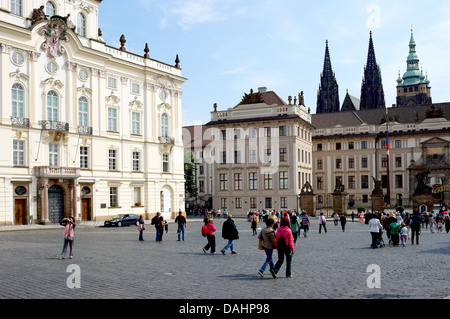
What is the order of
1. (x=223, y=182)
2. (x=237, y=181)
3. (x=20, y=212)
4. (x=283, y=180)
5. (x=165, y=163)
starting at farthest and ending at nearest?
(x=223, y=182)
(x=237, y=181)
(x=283, y=180)
(x=165, y=163)
(x=20, y=212)

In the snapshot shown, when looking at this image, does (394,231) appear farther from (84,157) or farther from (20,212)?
(84,157)

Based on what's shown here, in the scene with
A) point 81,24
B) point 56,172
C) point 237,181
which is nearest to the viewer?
point 56,172

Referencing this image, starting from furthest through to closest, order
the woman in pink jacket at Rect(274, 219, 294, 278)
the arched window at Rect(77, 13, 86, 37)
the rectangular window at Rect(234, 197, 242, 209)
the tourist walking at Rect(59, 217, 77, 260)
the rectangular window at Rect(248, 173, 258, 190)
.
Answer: the rectangular window at Rect(234, 197, 242, 209)
the rectangular window at Rect(248, 173, 258, 190)
the arched window at Rect(77, 13, 86, 37)
the tourist walking at Rect(59, 217, 77, 260)
the woman in pink jacket at Rect(274, 219, 294, 278)

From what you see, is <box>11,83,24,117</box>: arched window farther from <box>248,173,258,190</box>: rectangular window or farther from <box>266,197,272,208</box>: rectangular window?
<box>266,197,272,208</box>: rectangular window

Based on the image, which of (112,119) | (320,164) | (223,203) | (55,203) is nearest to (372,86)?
(320,164)

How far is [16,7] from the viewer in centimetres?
3959

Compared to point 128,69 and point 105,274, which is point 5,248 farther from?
point 128,69

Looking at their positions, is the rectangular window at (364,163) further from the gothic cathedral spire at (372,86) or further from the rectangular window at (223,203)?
the gothic cathedral spire at (372,86)

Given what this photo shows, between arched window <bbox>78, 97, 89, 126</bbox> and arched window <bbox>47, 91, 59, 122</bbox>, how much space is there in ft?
8.10

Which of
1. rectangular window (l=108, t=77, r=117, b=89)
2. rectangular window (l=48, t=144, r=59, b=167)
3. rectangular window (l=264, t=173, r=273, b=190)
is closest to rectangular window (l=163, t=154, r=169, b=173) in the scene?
rectangular window (l=108, t=77, r=117, b=89)

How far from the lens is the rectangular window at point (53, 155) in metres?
41.3

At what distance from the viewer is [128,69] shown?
49.1 m

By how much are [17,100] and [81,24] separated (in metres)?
10.5

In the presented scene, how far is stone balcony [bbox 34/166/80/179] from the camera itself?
3962cm
